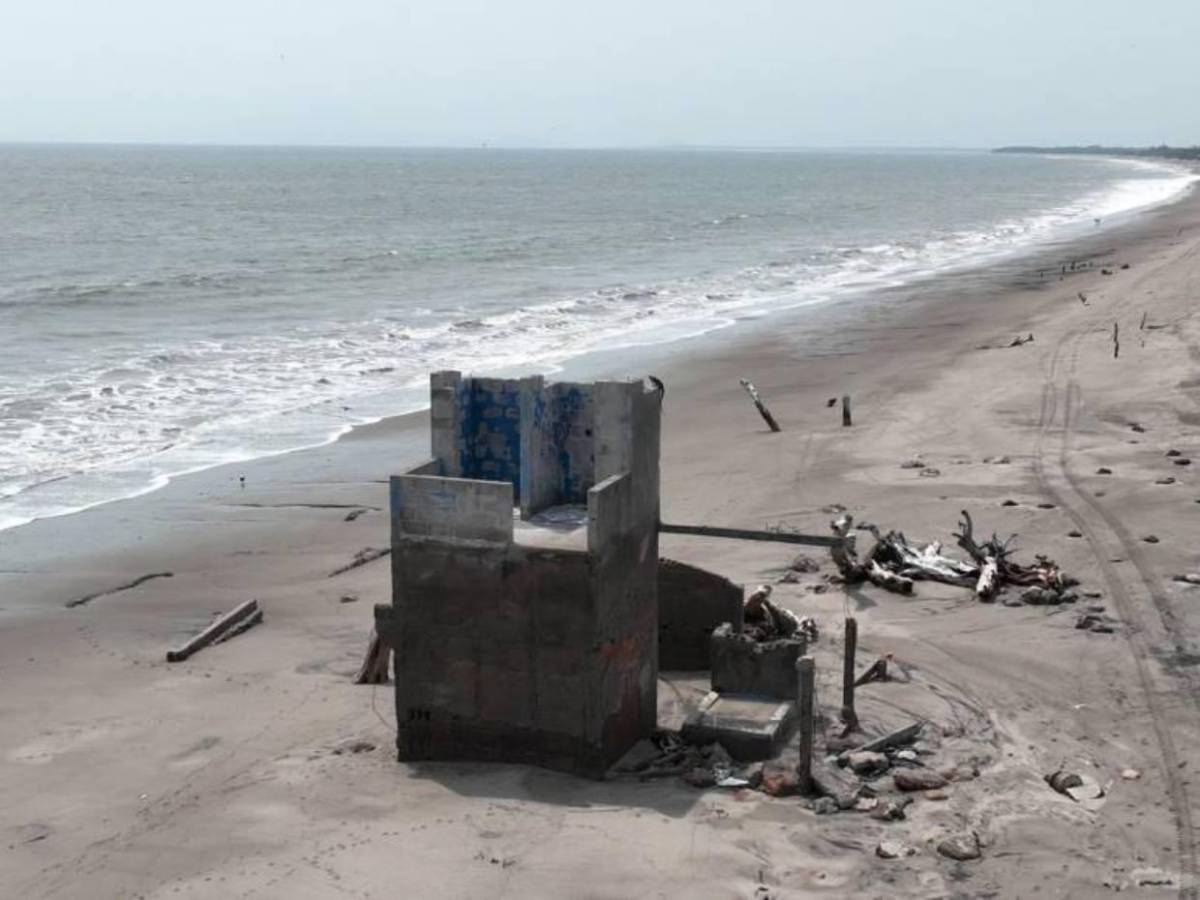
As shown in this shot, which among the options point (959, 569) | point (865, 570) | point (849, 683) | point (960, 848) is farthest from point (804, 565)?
point (960, 848)

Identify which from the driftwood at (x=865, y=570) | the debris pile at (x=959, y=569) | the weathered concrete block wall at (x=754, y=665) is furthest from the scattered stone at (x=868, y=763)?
the driftwood at (x=865, y=570)

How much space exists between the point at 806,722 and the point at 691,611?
2.73 meters

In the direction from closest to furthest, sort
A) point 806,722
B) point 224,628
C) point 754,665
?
1. point 806,722
2. point 754,665
3. point 224,628

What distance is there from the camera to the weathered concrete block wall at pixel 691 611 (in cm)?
1330

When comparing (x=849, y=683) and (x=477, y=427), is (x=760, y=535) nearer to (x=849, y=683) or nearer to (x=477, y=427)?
(x=849, y=683)

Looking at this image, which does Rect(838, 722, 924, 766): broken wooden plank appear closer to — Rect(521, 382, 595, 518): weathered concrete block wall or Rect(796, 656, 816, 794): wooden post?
Rect(796, 656, 816, 794): wooden post

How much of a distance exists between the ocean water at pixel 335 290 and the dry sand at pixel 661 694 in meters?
3.26

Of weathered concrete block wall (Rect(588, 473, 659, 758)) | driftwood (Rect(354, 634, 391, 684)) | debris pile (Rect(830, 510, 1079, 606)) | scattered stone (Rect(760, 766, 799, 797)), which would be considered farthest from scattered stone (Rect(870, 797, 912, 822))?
driftwood (Rect(354, 634, 391, 684))

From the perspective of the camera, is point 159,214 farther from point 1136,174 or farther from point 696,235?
point 1136,174

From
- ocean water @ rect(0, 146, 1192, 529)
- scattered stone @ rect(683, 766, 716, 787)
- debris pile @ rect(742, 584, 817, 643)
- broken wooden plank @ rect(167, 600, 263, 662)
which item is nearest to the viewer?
scattered stone @ rect(683, 766, 716, 787)

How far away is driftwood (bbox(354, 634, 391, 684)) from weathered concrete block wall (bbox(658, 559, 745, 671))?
8.02 feet

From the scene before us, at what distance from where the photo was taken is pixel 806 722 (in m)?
10.8

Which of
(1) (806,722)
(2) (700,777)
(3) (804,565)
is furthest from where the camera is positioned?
(3) (804,565)

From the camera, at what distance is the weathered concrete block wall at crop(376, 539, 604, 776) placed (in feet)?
36.4
